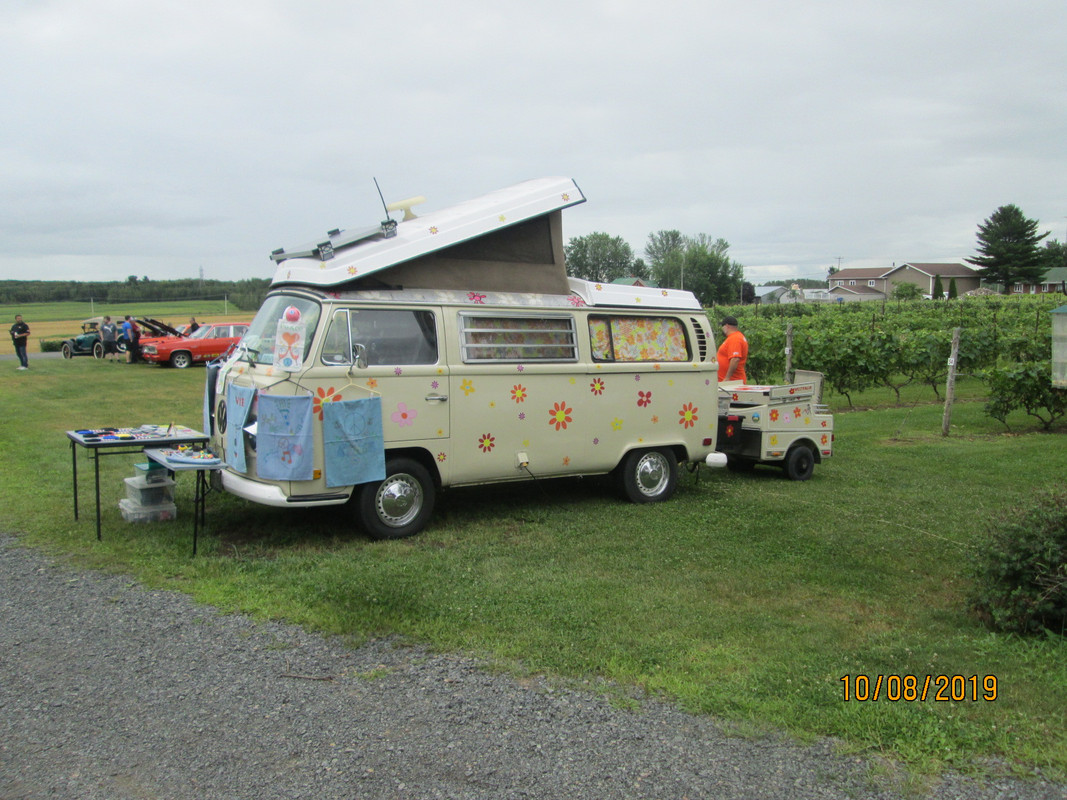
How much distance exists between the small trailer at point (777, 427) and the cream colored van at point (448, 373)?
1322 mm

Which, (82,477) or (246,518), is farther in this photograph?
(82,477)

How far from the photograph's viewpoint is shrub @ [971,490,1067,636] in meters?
4.80

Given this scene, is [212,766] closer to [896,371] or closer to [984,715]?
[984,715]

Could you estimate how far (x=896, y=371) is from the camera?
1816 centimetres

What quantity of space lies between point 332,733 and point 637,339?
582 cm

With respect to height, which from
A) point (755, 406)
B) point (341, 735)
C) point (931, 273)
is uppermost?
point (931, 273)

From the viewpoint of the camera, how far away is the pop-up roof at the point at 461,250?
23.7 ft

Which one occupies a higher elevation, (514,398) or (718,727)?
(514,398)

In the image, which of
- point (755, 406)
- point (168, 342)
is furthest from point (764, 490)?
point (168, 342)

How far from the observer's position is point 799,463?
10477 mm

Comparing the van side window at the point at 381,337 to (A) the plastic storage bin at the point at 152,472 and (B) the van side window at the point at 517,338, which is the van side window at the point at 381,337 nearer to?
(B) the van side window at the point at 517,338

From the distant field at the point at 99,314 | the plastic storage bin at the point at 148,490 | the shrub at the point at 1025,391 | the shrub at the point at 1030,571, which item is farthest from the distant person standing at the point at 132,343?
the shrub at the point at 1030,571

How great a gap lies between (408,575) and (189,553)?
73.7 inches
